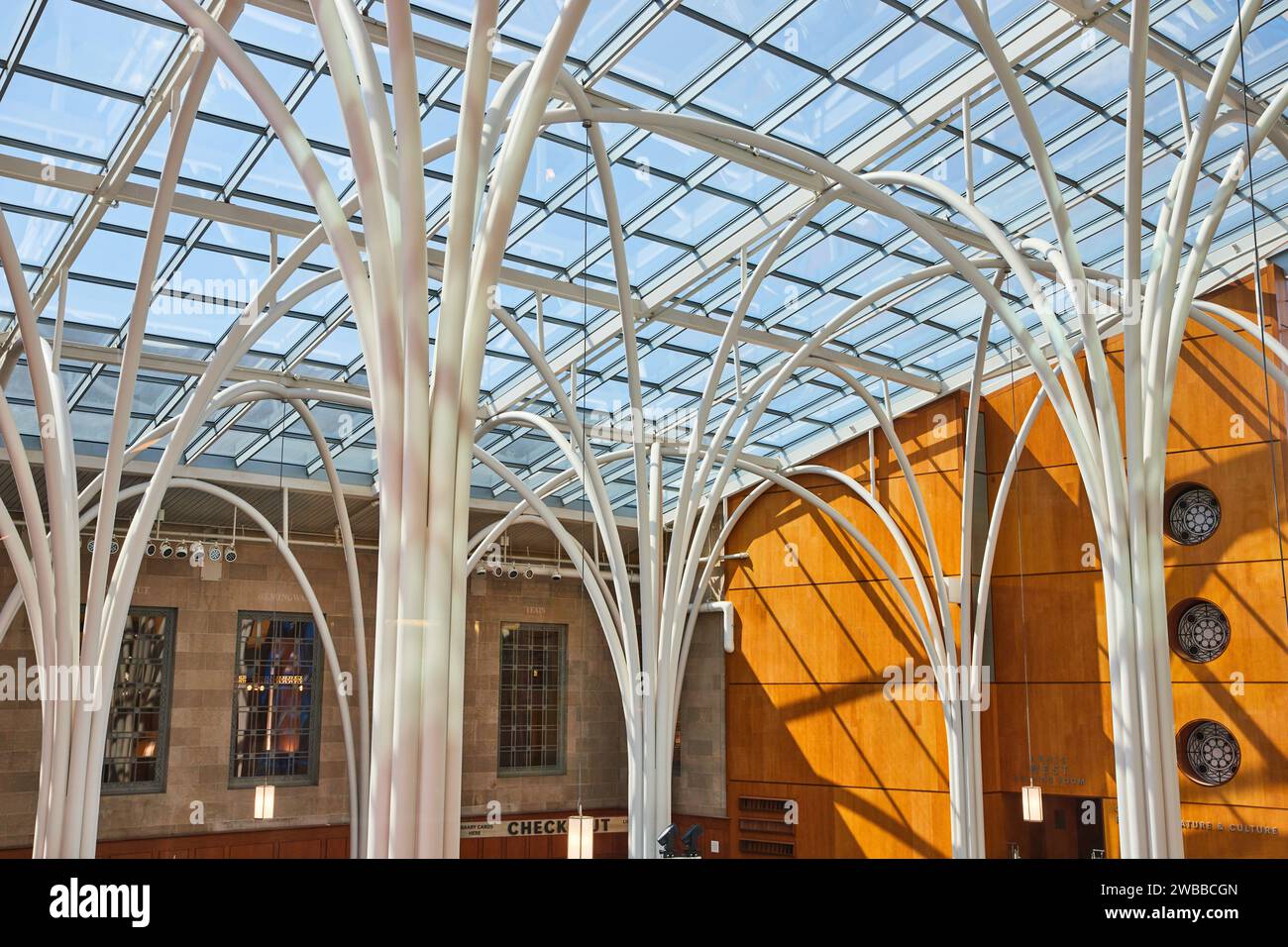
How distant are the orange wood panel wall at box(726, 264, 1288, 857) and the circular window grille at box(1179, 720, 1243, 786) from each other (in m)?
0.34

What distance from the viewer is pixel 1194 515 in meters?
12.7

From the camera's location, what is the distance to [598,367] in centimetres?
2552

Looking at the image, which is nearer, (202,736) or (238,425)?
(238,425)

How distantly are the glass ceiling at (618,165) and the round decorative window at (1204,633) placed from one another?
649 cm

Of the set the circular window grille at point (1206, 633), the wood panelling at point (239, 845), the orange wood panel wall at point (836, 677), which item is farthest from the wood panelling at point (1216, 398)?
the wood panelling at point (239, 845)

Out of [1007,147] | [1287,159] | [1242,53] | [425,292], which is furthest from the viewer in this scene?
[1007,147]

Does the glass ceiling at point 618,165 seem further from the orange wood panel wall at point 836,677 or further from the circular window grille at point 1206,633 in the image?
the circular window grille at point 1206,633

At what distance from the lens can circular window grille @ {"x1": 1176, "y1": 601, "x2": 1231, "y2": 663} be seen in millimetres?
15555

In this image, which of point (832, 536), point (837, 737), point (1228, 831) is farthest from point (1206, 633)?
point (832, 536)

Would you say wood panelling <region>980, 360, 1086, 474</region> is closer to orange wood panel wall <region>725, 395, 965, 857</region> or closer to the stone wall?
orange wood panel wall <region>725, 395, 965, 857</region>

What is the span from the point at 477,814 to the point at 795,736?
30.3ft

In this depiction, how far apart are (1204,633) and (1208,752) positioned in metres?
3.20

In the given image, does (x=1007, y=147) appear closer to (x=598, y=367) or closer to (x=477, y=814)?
(x=598, y=367)
